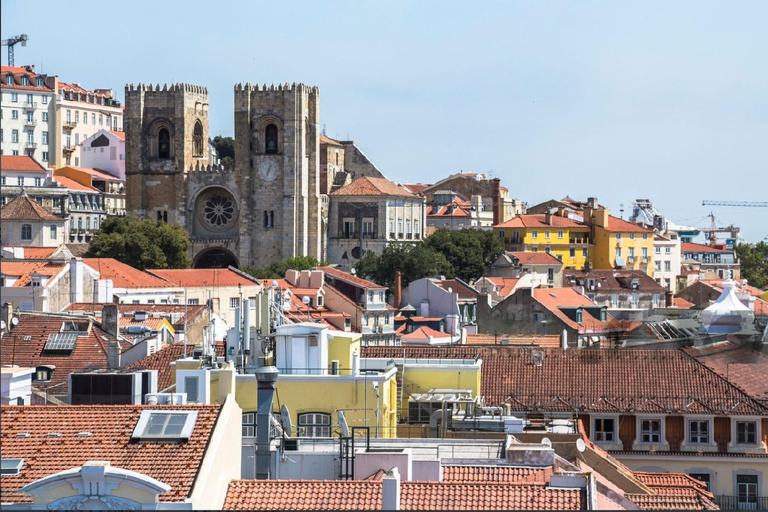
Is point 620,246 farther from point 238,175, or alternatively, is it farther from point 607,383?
point 607,383

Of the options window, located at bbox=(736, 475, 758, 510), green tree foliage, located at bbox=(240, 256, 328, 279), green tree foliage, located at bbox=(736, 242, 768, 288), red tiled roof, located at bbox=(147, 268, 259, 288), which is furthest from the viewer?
green tree foliage, located at bbox=(736, 242, 768, 288)

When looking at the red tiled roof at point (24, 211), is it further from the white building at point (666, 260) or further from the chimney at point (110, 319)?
the white building at point (666, 260)

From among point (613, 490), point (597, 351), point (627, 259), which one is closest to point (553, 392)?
point (597, 351)

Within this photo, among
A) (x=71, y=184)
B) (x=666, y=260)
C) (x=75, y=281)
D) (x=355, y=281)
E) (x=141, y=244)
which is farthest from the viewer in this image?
(x=666, y=260)

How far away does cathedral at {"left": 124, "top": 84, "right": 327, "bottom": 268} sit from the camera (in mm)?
102938

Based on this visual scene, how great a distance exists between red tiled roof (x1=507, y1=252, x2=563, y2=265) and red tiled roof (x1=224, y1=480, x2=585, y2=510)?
88417 millimetres

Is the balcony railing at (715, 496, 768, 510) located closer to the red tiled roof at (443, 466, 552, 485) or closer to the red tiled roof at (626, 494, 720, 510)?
the red tiled roof at (626, 494, 720, 510)

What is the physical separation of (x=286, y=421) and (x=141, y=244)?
73318 millimetres

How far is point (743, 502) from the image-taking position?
23.8 meters

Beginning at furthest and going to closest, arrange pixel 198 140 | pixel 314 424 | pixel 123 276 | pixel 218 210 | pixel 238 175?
pixel 198 140
pixel 218 210
pixel 238 175
pixel 123 276
pixel 314 424

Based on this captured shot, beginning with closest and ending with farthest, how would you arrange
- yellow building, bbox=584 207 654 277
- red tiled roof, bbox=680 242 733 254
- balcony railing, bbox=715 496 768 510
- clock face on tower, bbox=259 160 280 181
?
balcony railing, bbox=715 496 768 510, clock face on tower, bbox=259 160 280 181, yellow building, bbox=584 207 654 277, red tiled roof, bbox=680 242 733 254

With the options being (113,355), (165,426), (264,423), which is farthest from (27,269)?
(165,426)

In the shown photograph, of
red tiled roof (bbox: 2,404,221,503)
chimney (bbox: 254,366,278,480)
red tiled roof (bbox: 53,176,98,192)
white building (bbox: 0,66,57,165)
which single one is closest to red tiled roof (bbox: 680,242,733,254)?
red tiled roof (bbox: 53,176,98,192)

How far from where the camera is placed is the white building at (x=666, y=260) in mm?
112875
